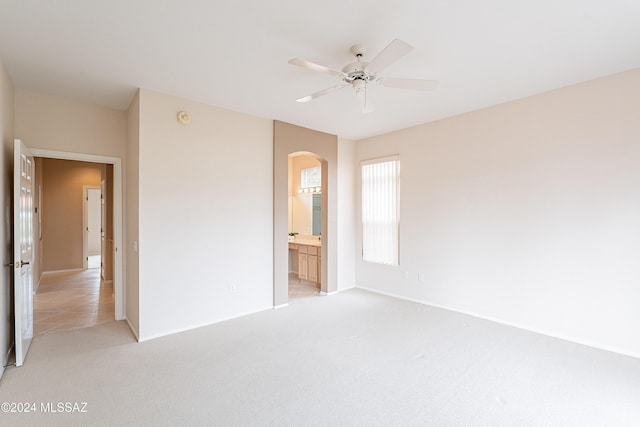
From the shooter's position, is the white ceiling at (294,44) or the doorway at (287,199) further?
the doorway at (287,199)

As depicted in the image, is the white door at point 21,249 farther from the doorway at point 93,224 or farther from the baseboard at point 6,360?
the doorway at point 93,224

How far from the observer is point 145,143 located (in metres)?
3.36

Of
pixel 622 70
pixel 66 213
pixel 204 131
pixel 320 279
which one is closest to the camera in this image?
pixel 622 70

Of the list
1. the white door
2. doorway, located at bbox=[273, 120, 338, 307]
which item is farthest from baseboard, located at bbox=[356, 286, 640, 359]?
the white door

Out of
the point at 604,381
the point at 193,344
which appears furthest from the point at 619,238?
the point at 193,344

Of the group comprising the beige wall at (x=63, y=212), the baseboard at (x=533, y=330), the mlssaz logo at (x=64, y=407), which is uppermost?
the beige wall at (x=63, y=212)

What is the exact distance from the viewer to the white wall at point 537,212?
3.04m

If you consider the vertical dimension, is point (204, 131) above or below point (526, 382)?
above

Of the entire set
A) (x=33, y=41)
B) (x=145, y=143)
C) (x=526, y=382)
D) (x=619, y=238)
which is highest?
(x=33, y=41)

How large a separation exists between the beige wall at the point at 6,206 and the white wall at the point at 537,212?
4.74 meters

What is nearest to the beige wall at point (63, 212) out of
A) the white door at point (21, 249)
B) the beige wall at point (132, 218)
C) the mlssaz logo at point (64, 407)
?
the beige wall at point (132, 218)

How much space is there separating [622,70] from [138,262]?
5.31 meters

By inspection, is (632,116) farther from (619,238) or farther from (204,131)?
(204,131)

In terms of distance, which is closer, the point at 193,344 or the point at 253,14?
the point at 253,14
